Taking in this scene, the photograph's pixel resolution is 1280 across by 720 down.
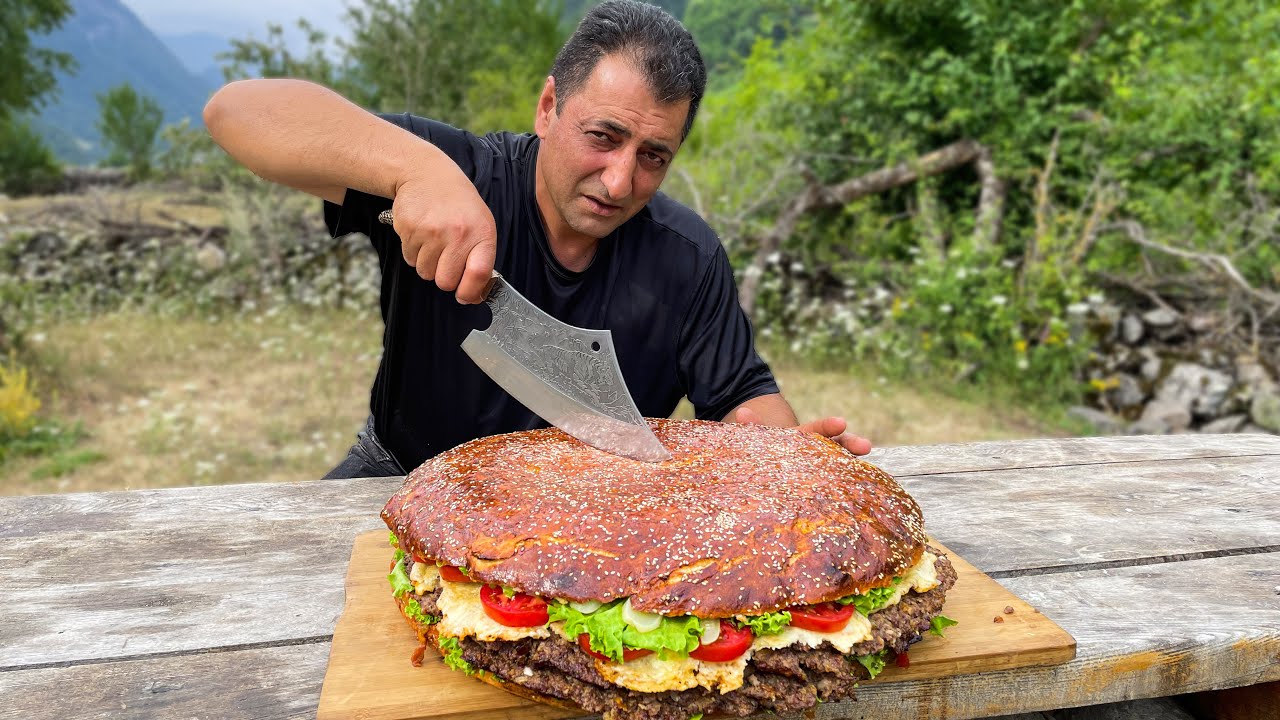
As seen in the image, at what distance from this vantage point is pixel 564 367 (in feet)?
7.97

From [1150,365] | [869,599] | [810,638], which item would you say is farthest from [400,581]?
[1150,365]

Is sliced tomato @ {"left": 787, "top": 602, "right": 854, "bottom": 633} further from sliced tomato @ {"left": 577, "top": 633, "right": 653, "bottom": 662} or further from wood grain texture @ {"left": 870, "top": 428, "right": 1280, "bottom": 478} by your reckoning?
wood grain texture @ {"left": 870, "top": 428, "right": 1280, "bottom": 478}

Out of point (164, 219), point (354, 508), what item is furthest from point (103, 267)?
point (354, 508)

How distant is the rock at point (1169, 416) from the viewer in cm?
757

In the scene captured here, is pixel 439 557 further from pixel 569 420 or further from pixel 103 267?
pixel 103 267

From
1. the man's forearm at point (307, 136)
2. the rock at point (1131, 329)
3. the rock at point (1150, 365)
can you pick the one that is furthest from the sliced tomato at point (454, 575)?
the rock at point (1131, 329)

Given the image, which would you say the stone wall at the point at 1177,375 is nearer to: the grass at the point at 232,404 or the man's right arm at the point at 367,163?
the grass at the point at 232,404

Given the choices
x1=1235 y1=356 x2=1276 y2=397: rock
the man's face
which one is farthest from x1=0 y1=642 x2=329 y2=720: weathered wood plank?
x1=1235 y1=356 x2=1276 y2=397: rock

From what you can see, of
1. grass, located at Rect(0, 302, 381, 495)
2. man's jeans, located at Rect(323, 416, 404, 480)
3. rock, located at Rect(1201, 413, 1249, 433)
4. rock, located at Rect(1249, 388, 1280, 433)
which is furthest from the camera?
rock, located at Rect(1201, 413, 1249, 433)

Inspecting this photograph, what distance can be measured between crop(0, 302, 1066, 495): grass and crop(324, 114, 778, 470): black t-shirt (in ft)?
10.5

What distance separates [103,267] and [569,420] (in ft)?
34.6

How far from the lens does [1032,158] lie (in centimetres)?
869

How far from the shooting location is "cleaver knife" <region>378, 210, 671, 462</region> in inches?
93.9

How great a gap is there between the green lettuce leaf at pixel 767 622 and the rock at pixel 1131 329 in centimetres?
776
